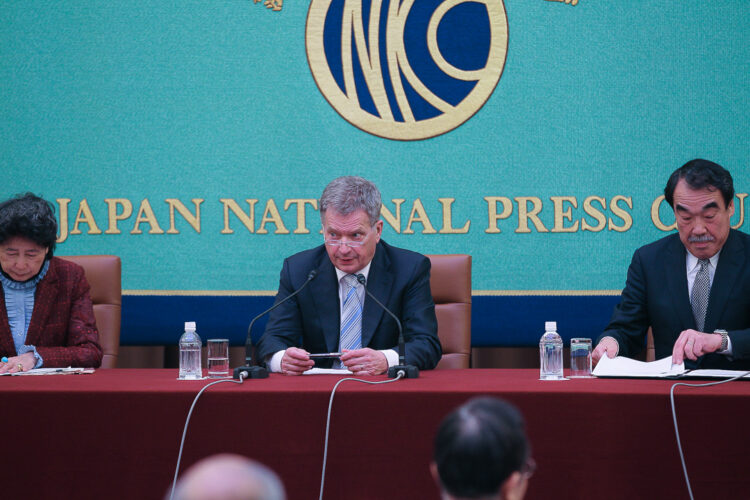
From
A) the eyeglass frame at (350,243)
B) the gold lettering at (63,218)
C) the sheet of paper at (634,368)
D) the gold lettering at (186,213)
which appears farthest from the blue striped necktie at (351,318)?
the gold lettering at (63,218)

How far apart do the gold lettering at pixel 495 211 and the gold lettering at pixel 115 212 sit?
1.76 m

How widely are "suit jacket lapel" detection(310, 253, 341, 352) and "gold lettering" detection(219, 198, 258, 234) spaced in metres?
1.16

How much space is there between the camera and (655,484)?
5.78 feet

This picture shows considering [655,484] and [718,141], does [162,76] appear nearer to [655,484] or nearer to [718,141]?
[718,141]

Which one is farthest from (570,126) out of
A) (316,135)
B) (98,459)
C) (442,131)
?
(98,459)

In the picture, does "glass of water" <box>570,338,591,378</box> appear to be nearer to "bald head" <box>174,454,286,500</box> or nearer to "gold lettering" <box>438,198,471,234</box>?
"gold lettering" <box>438,198,471,234</box>

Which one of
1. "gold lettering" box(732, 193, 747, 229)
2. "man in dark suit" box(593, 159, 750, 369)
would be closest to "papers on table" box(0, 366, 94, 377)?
"man in dark suit" box(593, 159, 750, 369)

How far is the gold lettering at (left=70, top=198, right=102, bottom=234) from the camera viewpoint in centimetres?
397

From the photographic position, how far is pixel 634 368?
2256 mm

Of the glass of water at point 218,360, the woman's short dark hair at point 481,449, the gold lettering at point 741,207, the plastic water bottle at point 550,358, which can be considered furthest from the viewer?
the gold lettering at point 741,207

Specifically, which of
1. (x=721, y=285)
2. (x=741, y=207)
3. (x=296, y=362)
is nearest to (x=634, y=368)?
(x=721, y=285)

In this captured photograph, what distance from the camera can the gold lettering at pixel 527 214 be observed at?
3846 millimetres

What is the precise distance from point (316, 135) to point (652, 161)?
1.61 metres

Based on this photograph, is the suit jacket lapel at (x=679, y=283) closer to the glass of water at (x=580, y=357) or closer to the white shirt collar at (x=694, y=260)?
the white shirt collar at (x=694, y=260)
